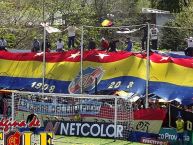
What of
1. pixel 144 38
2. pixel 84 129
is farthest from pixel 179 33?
pixel 84 129

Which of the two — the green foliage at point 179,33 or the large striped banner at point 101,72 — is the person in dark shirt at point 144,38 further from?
the green foliage at point 179,33

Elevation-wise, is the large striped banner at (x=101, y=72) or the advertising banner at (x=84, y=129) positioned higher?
the large striped banner at (x=101, y=72)

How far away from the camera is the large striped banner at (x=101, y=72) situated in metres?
28.0

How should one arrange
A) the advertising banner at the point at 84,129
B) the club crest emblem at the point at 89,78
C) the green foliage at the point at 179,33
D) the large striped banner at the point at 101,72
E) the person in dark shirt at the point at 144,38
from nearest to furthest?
the large striped banner at the point at 101,72 → the advertising banner at the point at 84,129 → the person in dark shirt at the point at 144,38 → the club crest emblem at the point at 89,78 → the green foliage at the point at 179,33

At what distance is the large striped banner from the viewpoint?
28.0 metres

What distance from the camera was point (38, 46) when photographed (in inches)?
1302

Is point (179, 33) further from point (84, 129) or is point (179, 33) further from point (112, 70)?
point (84, 129)

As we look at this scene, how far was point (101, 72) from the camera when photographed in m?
29.8

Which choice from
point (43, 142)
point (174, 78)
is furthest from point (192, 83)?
point (43, 142)

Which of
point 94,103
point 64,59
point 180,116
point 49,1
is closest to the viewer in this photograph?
point 180,116

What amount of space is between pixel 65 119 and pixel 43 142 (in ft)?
40.5

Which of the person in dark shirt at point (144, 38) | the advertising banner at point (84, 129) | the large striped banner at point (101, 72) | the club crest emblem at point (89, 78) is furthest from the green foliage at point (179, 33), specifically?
the advertising banner at point (84, 129)

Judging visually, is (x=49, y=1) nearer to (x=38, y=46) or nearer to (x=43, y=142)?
(x=38, y=46)

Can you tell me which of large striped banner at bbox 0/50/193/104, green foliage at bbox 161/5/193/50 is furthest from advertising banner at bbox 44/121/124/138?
green foliage at bbox 161/5/193/50
